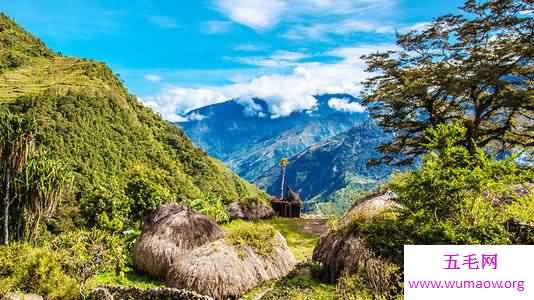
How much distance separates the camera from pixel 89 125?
384 feet

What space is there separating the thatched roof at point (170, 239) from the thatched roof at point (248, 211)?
51.0ft

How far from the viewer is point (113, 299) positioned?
54.9 ft

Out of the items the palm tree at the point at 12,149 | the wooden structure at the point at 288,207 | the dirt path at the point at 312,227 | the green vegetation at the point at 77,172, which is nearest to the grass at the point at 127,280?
the green vegetation at the point at 77,172

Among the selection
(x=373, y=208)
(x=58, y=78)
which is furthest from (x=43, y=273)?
(x=58, y=78)

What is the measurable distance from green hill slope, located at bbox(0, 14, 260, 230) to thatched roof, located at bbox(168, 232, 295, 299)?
168 feet

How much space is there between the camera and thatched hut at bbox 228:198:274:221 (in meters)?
38.7

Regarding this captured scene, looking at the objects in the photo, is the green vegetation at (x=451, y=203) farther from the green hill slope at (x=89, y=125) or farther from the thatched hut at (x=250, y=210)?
the green hill slope at (x=89, y=125)

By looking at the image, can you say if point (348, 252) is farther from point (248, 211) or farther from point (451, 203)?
point (248, 211)

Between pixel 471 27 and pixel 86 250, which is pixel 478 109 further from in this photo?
pixel 86 250

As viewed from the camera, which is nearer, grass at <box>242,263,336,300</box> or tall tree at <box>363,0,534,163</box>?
grass at <box>242,263,336,300</box>

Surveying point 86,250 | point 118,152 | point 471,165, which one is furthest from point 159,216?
point 118,152

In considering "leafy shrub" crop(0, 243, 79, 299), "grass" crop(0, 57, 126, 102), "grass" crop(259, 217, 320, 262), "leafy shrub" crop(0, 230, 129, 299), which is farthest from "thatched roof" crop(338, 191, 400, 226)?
"grass" crop(0, 57, 126, 102)

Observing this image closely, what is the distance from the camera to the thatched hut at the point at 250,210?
38.7 meters

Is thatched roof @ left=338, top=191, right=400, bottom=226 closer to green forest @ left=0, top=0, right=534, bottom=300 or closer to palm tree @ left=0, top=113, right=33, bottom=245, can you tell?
green forest @ left=0, top=0, right=534, bottom=300
